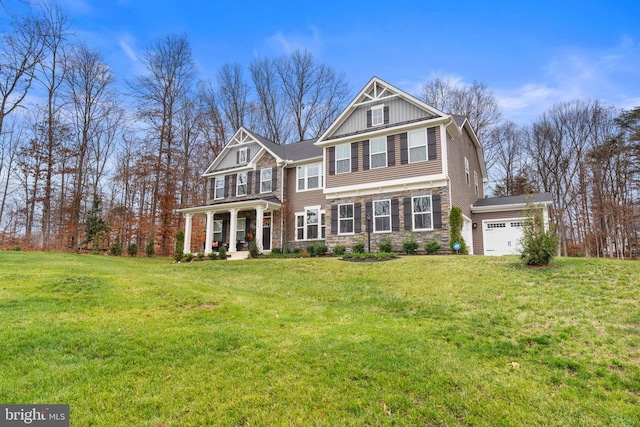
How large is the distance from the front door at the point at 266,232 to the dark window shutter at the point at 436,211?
9.00 metres

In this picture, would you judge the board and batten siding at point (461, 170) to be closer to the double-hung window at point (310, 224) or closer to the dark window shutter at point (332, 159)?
the dark window shutter at point (332, 159)

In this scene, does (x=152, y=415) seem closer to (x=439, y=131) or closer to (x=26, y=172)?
(x=439, y=131)

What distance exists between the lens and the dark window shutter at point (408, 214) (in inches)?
595

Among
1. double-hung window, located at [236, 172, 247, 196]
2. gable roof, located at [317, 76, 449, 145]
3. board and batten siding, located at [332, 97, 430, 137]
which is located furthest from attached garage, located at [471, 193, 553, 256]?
double-hung window, located at [236, 172, 247, 196]

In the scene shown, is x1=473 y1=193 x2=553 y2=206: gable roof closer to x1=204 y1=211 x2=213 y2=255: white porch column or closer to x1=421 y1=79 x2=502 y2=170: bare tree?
x1=421 y1=79 x2=502 y2=170: bare tree

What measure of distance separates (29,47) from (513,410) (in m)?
26.5

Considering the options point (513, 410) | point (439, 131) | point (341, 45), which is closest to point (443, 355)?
point (513, 410)

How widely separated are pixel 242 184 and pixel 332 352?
1755 centimetres

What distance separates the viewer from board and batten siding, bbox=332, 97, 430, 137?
15930 millimetres

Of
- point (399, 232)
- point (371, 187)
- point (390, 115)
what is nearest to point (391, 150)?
point (390, 115)

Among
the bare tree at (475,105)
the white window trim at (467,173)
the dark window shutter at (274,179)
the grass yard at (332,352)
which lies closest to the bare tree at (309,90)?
the bare tree at (475,105)

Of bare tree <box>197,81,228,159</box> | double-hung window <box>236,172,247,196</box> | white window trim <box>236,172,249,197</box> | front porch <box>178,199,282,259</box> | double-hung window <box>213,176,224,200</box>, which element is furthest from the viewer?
bare tree <box>197,81,228,159</box>

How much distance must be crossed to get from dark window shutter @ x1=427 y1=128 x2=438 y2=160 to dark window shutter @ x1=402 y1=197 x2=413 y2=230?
2036 millimetres

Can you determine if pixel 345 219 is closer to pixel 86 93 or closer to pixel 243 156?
pixel 243 156
